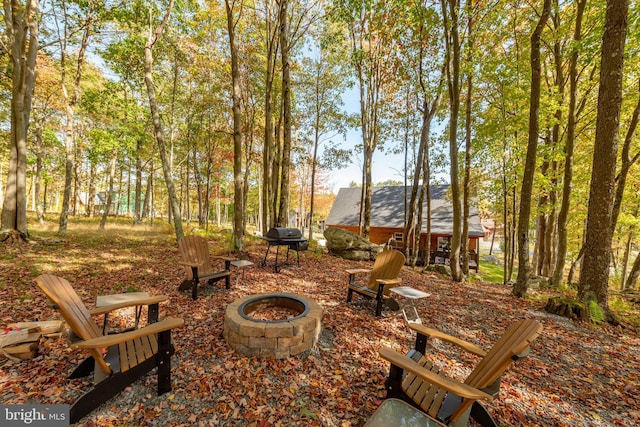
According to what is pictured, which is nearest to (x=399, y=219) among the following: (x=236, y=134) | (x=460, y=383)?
(x=236, y=134)

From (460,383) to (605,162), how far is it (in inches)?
219

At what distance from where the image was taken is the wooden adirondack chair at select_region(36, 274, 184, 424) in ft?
6.26

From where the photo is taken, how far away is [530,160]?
5738 mm

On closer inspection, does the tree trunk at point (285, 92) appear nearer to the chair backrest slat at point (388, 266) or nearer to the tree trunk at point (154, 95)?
the tree trunk at point (154, 95)

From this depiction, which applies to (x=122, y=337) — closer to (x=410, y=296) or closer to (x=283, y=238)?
(x=410, y=296)

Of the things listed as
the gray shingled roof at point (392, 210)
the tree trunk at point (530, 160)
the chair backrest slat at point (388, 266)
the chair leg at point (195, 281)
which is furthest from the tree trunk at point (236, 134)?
the gray shingled roof at point (392, 210)

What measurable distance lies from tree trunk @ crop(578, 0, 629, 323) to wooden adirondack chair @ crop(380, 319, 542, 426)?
419 centimetres

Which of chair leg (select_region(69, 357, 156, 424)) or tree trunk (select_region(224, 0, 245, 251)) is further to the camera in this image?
tree trunk (select_region(224, 0, 245, 251))

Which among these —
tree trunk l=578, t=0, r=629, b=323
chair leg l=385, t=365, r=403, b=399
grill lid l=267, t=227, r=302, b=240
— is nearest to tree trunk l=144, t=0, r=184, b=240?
grill lid l=267, t=227, r=302, b=240

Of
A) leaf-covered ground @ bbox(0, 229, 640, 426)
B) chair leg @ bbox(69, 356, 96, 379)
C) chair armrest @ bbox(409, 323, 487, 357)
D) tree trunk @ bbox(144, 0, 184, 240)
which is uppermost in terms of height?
tree trunk @ bbox(144, 0, 184, 240)

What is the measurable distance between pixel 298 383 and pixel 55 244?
31.5 feet

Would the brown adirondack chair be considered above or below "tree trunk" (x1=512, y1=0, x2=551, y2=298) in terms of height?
below

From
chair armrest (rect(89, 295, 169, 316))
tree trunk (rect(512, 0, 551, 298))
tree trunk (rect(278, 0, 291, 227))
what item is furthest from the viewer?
tree trunk (rect(278, 0, 291, 227))

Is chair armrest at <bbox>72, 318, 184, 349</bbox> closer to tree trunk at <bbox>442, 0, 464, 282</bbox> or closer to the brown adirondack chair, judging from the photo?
the brown adirondack chair
